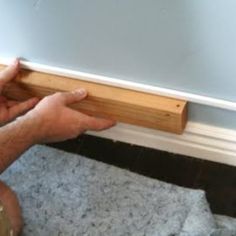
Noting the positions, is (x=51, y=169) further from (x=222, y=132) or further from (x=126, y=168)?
(x=222, y=132)

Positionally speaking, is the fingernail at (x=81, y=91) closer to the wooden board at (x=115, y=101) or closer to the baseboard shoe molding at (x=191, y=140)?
Result: the wooden board at (x=115, y=101)

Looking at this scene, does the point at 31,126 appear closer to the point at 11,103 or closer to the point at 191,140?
the point at 11,103

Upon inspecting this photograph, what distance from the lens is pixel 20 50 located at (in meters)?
1.15

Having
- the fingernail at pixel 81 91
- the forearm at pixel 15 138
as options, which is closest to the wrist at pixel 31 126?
the forearm at pixel 15 138

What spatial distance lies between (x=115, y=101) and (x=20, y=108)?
0.74 feet

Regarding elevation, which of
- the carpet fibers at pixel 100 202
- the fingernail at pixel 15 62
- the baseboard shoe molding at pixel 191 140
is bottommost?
the carpet fibers at pixel 100 202

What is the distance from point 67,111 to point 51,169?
0.58 ft

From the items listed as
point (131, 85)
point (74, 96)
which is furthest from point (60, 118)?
point (131, 85)

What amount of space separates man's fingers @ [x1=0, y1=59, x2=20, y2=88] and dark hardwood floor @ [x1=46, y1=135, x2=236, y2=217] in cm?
20

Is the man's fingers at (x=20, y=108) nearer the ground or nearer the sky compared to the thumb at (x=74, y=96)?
nearer the ground

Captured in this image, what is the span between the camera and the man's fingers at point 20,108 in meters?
1.16

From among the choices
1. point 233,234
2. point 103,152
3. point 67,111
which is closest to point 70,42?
point 67,111

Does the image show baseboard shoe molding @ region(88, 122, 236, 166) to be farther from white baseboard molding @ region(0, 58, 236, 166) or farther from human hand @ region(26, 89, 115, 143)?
human hand @ region(26, 89, 115, 143)

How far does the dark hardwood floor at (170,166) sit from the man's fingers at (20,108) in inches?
5.1
